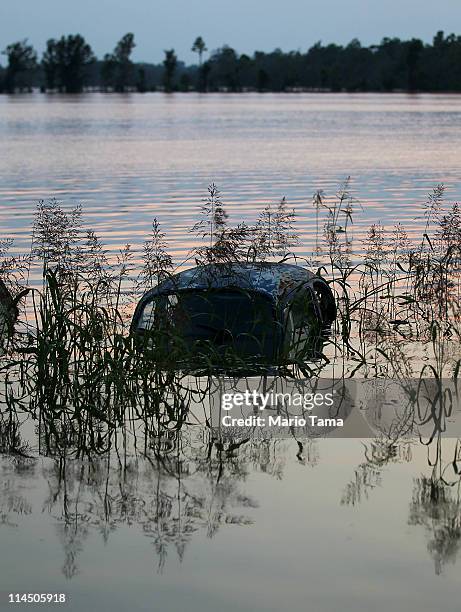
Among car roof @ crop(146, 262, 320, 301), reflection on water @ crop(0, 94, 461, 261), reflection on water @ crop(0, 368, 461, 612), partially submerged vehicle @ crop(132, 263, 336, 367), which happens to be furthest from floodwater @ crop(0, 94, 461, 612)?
reflection on water @ crop(0, 94, 461, 261)

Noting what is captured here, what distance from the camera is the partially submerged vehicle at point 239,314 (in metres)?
11.0

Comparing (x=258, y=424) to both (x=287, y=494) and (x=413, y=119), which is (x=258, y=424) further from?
(x=413, y=119)

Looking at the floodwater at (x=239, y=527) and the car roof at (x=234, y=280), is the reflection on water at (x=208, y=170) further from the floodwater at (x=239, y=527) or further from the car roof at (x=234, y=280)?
the floodwater at (x=239, y=527)

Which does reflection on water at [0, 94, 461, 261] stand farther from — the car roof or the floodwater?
the floodwater

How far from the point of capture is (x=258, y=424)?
1030 centimetres

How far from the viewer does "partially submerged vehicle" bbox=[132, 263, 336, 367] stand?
36.2 ft

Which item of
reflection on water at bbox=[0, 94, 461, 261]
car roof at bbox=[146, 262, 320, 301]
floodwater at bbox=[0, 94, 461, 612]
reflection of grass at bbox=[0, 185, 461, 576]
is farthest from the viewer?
reflection on water at bbox=[0, 94, 461, 261]

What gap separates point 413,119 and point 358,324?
95643 millimetres

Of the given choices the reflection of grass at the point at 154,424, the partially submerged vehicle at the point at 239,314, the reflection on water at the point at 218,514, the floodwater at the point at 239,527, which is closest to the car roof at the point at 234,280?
the partially submerged vehicle at the point at 239,314

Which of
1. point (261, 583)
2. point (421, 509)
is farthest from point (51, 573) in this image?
point (421, 509)
